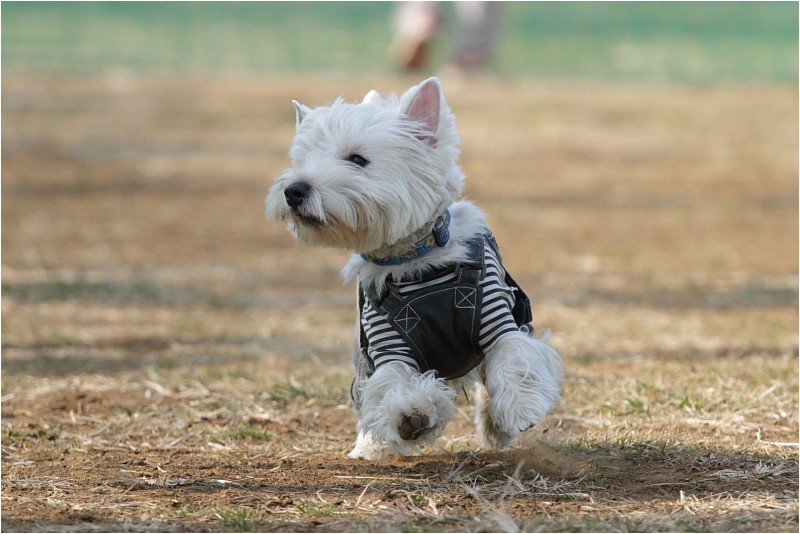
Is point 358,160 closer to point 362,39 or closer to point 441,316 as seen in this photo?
point 441,316

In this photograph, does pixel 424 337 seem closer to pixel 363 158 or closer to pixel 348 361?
pixel 363 158

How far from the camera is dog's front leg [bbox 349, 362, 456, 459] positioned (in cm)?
495

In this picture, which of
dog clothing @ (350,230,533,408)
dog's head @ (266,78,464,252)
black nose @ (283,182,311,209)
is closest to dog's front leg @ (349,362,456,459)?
dog clothing @ (350,230,533,408)

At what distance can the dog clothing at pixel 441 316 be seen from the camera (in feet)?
17.0

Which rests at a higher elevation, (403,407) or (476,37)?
(476,37)

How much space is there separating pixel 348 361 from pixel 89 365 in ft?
5.48

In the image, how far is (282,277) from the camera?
11.6 metres

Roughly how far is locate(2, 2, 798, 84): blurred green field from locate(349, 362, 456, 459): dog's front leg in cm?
2028

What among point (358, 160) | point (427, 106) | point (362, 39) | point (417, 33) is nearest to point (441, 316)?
point (358, 160)

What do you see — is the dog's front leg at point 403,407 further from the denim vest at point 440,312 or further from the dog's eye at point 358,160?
the dog's eye at point 358,160

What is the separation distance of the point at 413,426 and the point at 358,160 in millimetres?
1117

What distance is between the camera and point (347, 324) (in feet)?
31.5

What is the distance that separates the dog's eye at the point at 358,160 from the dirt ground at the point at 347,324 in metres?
1.30

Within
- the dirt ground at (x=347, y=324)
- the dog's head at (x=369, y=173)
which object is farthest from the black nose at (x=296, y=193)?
the dirt ground at (x=347, y=324)
